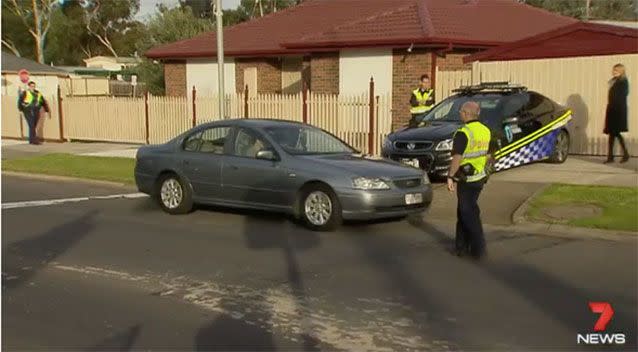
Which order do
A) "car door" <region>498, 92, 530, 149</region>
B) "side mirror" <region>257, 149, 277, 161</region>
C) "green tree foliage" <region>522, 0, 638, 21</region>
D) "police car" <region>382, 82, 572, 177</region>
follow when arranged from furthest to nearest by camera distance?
"green tree foliage" <region>522, 0, 638, 21</region>
"car door" <region>498, 92, 530, 149</region>
"police car" <region>382, 82, 572, 177</region>
"side mirror" <region>257, 149, 277, 161</region>

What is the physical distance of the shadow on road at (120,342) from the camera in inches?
216

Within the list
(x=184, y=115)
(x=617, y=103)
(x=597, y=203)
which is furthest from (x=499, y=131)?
(x=184, y=115)

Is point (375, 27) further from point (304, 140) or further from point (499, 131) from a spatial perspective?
point (304, 140)

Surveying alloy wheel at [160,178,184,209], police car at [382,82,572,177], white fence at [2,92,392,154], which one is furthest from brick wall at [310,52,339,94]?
alloy wheel at [160,178,184,209]

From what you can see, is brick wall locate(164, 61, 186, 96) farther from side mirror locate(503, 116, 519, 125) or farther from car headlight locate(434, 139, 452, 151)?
car headlight locate(434, 139, 452, 151)

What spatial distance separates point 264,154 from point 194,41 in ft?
65.8

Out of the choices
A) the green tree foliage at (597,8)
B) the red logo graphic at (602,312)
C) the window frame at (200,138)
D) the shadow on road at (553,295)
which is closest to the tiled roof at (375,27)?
the window frame at (200,138)

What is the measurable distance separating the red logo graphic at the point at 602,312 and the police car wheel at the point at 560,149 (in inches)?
364

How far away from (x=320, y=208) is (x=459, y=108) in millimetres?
5399

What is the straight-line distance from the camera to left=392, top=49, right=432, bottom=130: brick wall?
67.9ft

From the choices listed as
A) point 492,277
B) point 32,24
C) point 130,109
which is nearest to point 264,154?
point 492,277

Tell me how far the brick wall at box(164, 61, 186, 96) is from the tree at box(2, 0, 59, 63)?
1572 inches

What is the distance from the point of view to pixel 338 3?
2970 centimetres

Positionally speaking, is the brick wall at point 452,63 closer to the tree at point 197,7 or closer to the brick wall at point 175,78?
the brick wall at point 175,78
